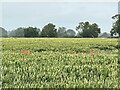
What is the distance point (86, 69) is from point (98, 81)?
98.3 inches

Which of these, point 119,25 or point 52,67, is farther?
point 119,25

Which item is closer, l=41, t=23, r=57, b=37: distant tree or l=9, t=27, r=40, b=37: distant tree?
l=41, t=23, r=57, b=37: distant tree

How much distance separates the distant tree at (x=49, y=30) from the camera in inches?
2790

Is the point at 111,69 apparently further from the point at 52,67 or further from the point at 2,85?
the point at 2,85

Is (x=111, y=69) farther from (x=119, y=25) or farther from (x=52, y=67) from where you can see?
(x=119, y=25)

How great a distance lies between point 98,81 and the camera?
10.2m

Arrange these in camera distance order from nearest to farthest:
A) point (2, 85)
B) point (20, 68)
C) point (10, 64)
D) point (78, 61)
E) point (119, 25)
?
point (2, 85) < point (20, 68) < point (10, 64) < point (78, 61) < point (119, 25)

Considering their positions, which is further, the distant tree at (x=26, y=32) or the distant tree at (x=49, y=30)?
the distant tree at (x=26, y=32)

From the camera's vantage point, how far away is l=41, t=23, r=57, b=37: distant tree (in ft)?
233

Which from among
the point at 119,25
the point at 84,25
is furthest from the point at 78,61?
the point at 119,25

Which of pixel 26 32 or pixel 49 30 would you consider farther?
pixel 26 32

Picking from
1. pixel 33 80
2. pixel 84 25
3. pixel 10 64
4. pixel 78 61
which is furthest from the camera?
pixel 84 25

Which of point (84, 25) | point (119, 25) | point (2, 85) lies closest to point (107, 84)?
point (2, 85)

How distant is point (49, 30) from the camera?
2913 inches
